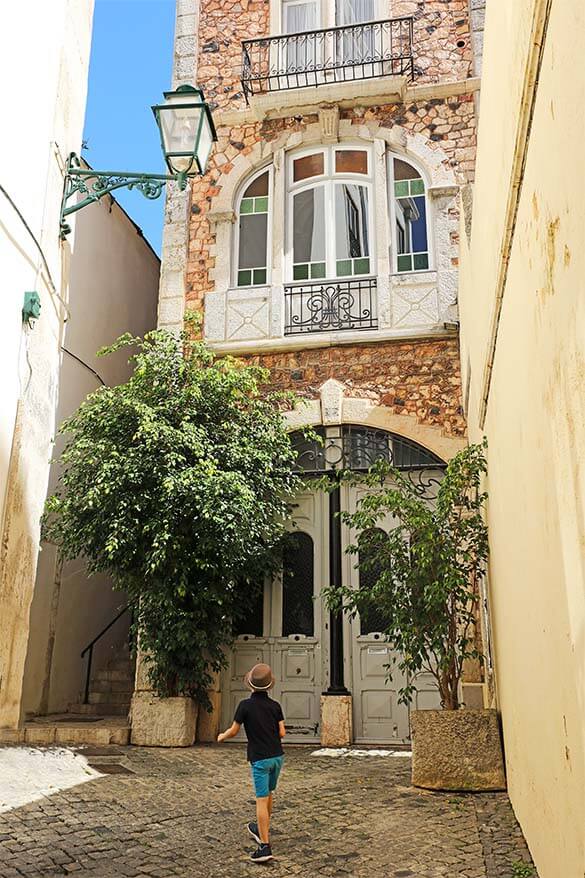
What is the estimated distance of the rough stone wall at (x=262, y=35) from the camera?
1114 centimetres

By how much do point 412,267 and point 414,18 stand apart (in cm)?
348

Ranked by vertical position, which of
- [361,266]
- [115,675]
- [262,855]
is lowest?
[262,855]

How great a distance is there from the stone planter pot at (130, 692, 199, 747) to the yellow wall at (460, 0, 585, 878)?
4.25 meters

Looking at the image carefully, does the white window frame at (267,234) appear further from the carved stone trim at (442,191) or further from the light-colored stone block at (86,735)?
the light-colored stone block at (86,735)

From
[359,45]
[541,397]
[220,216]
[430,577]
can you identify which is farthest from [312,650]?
[359,45]

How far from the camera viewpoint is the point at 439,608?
6.67 meters

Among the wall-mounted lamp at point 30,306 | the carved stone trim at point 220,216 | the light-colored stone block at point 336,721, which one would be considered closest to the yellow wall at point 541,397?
the wall-mounted lamp at point 30,306

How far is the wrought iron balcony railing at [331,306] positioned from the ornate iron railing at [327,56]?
9.29 feet

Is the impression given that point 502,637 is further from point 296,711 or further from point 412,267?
point 412,267

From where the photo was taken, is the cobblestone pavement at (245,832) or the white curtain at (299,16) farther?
the white curtain at (299,16)

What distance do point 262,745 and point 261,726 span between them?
0.10 m

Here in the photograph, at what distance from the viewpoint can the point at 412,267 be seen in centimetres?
1066

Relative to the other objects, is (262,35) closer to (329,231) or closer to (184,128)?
(329,231)

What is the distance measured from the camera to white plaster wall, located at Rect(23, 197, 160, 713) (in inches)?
415
